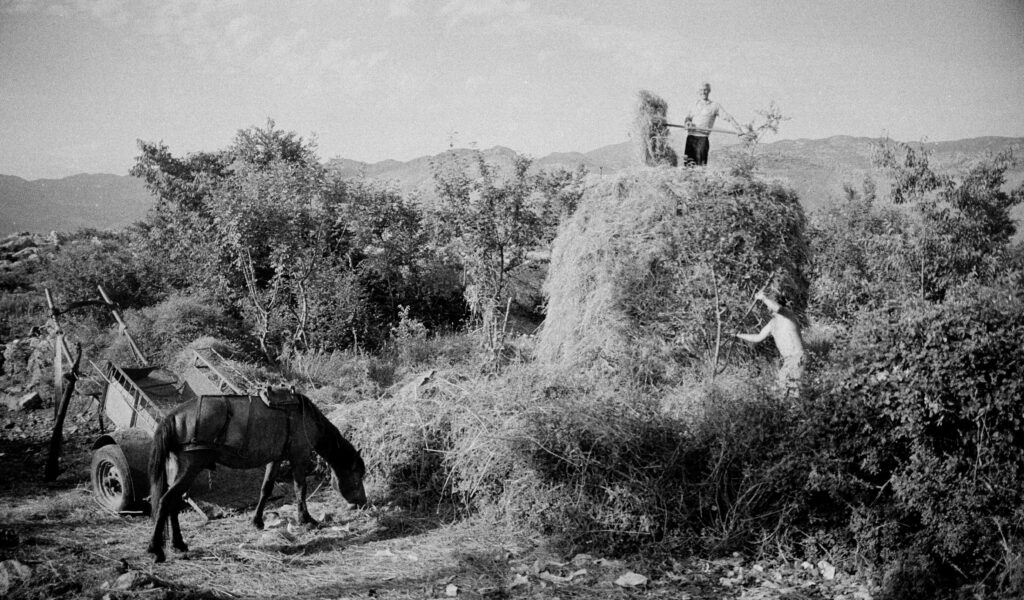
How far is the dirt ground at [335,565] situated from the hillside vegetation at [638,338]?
0.26m

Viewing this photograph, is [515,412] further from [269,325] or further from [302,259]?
[269,325]

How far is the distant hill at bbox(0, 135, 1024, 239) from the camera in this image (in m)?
16.5

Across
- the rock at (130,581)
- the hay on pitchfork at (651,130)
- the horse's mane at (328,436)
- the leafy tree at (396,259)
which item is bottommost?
the rock at (130,581)

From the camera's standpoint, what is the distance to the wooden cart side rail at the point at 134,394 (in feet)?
21.0

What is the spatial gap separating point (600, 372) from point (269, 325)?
710 cm

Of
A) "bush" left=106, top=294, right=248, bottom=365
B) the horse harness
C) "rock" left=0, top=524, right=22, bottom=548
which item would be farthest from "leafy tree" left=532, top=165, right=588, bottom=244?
"rock" left=0, top=524, right=22, bottom=548

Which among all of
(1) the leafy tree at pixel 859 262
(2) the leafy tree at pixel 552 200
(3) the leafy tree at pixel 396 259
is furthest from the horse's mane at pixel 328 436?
(3) the leafy tree at pixel 396 259

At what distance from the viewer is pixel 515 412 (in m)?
6.41

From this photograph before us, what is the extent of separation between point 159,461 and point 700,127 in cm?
941

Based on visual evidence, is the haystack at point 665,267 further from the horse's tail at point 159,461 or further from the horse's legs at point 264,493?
the horse's tail at point 159,461

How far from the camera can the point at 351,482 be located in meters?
6.29

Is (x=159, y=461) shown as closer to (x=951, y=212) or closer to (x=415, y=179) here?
(x=951, y=212)

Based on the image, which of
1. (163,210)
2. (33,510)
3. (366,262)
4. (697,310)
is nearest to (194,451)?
(33,510)

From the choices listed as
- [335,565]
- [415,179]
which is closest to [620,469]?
[335,565]
